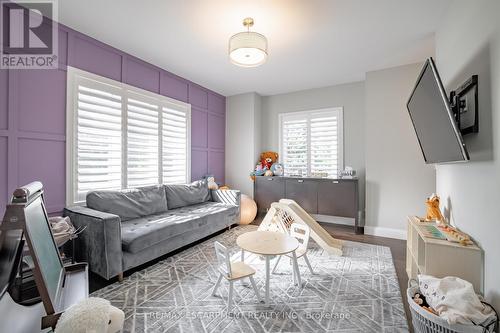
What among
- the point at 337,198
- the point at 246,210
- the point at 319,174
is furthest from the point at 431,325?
the point at 319,174

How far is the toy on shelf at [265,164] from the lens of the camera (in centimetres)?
487

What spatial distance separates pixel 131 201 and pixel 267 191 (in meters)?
2.58

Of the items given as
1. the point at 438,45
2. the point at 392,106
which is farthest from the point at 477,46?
the point at 392,106

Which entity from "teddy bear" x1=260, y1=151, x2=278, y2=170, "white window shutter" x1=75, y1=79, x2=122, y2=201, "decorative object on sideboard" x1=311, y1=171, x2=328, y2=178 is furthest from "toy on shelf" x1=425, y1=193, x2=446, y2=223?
"white window shutter" x1=75, y1=79, x2=122, y2=201

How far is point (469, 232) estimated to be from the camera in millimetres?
1780

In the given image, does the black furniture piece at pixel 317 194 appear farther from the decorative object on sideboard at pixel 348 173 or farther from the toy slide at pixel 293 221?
the toy slide at pixel 293 221

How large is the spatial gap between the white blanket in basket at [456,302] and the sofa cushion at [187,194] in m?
3.23

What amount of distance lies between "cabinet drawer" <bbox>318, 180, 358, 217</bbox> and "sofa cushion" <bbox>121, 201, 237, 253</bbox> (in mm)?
1651

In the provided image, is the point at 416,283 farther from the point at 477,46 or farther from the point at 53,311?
the point at 53,311

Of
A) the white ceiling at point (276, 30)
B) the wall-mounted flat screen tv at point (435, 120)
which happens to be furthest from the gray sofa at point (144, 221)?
the wall-mounted flat screen tv at point (435, 120)

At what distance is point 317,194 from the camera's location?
4.22 m

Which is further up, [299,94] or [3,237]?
[299,94]

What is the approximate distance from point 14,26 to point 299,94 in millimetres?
4367

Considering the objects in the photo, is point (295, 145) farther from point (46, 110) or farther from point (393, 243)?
point (46, 110)
